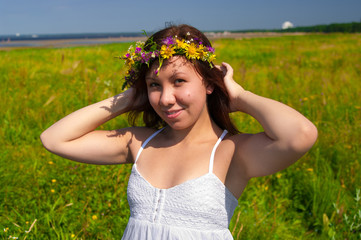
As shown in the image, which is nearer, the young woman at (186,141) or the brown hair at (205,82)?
the young woman at (186,141)

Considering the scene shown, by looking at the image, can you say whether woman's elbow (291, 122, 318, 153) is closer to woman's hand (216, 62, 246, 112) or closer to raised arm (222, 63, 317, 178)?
raised arm (222, 63, 317, 178)

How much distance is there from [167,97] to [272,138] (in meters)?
0.50

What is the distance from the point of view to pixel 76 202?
2.78 meters

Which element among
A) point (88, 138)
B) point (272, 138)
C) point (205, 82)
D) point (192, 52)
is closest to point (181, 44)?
point (192, 52)

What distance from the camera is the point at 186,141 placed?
1773mm

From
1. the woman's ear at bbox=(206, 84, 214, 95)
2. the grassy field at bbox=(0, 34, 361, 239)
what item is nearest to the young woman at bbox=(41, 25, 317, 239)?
the woman's ear at bbox=(206, 84, 214, 95)

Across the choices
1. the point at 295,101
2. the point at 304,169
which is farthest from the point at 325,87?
the point at 304,169

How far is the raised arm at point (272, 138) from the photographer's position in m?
1.39

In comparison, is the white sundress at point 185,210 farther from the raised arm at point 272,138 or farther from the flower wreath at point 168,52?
the flower wreath at point 168,52

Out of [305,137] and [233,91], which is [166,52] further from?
[305,137]

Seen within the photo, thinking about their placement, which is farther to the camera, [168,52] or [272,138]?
[168,52]

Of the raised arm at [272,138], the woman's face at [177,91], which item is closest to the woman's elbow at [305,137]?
the raised arm at [272,138]

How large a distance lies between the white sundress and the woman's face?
24 centimetres

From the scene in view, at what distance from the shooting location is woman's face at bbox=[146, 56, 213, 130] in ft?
5.18
